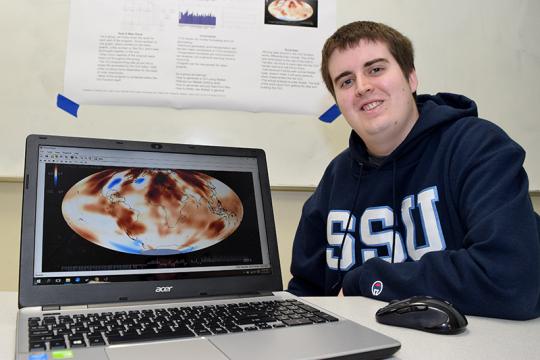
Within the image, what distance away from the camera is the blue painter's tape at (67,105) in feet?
A: 4.83

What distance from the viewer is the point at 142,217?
773mm

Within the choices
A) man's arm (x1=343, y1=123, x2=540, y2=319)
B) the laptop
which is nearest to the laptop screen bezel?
the laptop

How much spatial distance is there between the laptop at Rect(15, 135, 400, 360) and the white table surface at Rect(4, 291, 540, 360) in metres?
0.03

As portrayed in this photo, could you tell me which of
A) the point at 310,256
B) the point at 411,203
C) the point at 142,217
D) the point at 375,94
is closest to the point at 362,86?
the point at 375,94

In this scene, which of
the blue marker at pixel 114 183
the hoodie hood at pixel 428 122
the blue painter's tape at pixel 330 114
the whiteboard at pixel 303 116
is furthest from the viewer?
the blue painter's tape at pixel 330 114

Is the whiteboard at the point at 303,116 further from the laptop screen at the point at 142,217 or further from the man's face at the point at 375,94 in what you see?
the laptop screen at the point at 142,217

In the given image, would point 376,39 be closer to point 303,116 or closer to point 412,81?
point 412,81

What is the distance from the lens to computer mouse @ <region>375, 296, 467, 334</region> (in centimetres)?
56

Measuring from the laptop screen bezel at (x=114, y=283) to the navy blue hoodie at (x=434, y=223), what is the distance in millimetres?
216

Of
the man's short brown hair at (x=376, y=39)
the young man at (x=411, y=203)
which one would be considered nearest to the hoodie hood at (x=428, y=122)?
the young man at (x=411, y=203)

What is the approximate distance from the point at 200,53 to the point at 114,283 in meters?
1.05

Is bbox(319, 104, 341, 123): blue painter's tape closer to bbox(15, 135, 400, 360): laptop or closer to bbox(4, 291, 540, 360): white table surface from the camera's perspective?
bbox(15, 135, 400, 360): laptop

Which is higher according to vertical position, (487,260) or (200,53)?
(200,53)

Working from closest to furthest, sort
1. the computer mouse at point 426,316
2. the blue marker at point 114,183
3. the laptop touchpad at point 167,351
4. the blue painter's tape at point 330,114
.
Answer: the laptop touchpad at point 167,351
the computer mouse at point 426,316
the blue marker at point 114,183
the blue painter's tape at point 330,114
